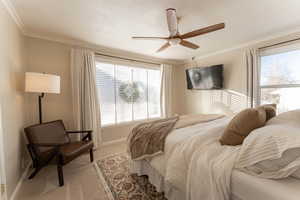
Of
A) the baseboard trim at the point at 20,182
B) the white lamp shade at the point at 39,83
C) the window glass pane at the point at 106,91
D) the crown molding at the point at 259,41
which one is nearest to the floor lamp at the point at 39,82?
the white lamp shade at the point at 39,83

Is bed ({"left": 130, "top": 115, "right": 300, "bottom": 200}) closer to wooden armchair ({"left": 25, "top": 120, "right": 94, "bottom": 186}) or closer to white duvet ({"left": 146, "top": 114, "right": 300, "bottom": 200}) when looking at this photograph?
white duvet ({"left": 146, "top": 114, "right": 300, "bottom": 200})

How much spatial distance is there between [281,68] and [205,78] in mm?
1581

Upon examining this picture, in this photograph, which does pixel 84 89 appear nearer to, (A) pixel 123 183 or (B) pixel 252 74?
(A) pixel 123 183

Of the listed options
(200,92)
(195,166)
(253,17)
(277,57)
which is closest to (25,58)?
(195,166)

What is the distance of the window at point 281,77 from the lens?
2715 mm

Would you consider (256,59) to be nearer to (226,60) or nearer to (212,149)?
(226,60)

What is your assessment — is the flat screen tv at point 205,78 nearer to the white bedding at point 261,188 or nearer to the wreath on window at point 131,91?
the wreath on window at point 131,91

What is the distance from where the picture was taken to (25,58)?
2.52m

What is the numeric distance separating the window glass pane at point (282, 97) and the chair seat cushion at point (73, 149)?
388 cm

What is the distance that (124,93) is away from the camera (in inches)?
154

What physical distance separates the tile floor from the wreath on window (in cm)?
195

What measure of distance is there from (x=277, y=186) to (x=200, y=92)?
12.3ft

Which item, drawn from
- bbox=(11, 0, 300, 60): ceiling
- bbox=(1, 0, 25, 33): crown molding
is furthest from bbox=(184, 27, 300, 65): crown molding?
bbox=(1, 0, 25, 33): crown molding

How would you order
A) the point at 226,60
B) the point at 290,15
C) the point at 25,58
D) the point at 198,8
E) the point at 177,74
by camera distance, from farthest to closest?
the point at 177,74 < the point at 226,60 < the point at 25,58 < the point at 290,15 < the point at 198,8
